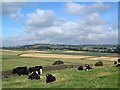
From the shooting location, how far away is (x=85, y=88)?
17312 mm

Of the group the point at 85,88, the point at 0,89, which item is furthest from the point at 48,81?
the point at 85,88

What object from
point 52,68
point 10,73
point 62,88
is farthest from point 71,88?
point 52,68

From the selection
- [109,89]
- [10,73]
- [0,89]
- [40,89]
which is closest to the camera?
[109,89]

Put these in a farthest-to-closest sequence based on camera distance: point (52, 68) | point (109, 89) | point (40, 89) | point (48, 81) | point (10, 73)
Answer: point (52, 68)
point (10, 73)
point (48, 81)
point (40, 89)
point (109, 89)

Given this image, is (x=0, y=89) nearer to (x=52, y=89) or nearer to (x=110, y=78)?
(x=52, y=89)

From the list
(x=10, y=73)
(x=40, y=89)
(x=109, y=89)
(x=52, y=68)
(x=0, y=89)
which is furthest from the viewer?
(x=52, y=68)

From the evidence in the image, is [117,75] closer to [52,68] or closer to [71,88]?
[71,88]

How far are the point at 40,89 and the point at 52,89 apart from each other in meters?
0.99

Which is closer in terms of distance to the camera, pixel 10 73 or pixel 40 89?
pixel 40 89

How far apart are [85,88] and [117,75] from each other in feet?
15.3

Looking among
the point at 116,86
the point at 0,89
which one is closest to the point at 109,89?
the point at 116,86

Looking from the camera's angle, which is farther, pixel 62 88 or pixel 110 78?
pixel 110 78

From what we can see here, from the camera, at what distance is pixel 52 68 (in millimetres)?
43594

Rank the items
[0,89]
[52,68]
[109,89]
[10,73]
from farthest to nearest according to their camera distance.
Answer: [52,68] < [10,73] < [0,89] < [109,89]
